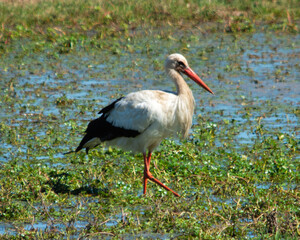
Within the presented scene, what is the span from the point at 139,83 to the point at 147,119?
419cm

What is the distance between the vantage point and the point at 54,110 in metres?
8.95

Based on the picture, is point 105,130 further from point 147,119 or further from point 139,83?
point 139,83

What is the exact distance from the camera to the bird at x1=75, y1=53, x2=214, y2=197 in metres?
6.02

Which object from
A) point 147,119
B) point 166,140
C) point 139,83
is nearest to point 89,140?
point 147,119

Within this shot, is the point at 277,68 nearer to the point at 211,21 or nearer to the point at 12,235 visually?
the point at 211,21

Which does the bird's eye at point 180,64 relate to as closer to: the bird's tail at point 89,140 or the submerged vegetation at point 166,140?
the submerged vegetation at point 166,140

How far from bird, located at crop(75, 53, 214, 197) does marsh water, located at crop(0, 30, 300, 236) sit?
885mm

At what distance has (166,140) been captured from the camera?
7238 millimetres

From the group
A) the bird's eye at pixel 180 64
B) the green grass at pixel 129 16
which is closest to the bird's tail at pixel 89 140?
the bird's eye at pixel 180 64

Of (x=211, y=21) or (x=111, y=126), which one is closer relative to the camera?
(x=111, y=126)

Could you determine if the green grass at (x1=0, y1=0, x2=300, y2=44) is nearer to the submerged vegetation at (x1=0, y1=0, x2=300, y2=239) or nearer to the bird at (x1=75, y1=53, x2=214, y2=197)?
the submerged vegetation at (x1=0, y1=0, x2=300, y2=239)

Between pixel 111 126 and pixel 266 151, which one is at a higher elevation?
pixel 111 126

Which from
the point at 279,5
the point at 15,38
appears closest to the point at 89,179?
the point at 15,38

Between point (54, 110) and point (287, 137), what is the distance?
3463mm
